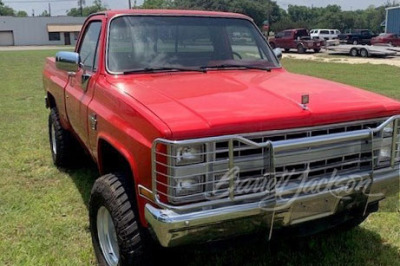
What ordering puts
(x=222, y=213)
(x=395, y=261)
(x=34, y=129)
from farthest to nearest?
(x=34, y=129)
(x=395, y=261)
(x=222, y=213)

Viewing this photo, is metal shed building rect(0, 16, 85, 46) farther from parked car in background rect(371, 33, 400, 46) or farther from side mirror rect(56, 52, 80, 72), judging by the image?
side mirror rect(56, 52, 80, 72)

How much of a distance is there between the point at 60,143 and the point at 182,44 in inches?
84.7

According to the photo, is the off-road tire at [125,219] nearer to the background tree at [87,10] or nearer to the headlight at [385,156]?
the headlight at [385,156]

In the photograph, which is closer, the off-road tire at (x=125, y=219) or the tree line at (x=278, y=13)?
the off-road tire at (x=125, y=219)

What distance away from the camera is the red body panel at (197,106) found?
8.00ft

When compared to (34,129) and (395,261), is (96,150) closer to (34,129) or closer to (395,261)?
(395,261)

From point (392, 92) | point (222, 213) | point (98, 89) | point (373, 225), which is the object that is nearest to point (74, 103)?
point (98, 89)

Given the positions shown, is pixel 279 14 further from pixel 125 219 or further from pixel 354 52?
pixel 125 219

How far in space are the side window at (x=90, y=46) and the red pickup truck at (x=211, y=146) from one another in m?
0.07

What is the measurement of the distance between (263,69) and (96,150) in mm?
1664

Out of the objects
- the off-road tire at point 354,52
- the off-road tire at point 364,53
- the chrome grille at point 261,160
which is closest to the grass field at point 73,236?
the chrome grille at point 261,160

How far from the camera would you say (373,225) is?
3951 millimetres

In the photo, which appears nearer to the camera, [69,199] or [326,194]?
[326,194]

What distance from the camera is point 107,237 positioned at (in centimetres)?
322
